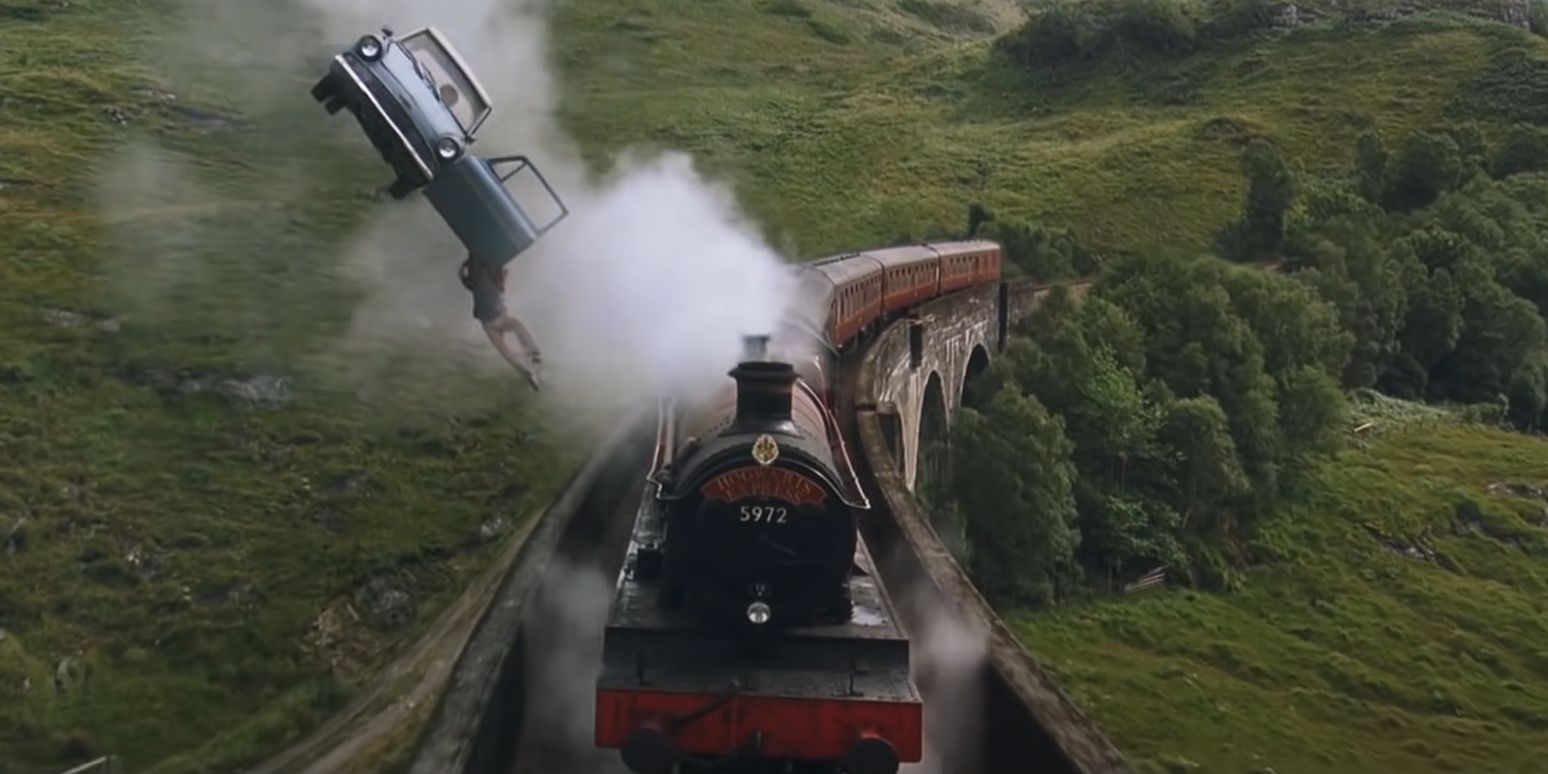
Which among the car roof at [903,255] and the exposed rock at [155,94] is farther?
the exposed rock at [155,94]

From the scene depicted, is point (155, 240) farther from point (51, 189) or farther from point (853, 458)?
point (853, 458)

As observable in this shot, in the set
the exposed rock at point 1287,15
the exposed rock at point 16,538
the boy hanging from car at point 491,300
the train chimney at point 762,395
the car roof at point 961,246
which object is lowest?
the exposed rock at point 16,538

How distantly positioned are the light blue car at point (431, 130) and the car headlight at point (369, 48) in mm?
12

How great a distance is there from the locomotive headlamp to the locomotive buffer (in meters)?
0.01

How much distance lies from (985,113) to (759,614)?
259 ft

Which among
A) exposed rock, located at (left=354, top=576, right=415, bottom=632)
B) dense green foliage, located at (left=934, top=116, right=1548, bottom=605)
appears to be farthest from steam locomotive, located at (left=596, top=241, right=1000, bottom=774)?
dense green foliage, located at (left=934, top=116, right=1548, bottom=605)

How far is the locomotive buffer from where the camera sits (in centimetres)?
1005

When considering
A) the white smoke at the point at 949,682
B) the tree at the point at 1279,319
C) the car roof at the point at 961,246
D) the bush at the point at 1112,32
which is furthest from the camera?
the bush at the point at 1112,32

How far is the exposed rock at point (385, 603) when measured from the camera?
21.5m

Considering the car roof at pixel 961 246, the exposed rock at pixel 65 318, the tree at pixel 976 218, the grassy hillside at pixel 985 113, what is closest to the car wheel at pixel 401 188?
the exposed rock at pixel 65 318

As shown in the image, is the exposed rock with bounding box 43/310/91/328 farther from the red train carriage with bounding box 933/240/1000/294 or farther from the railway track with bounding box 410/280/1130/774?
the red train carriage with bounding box 933/240/1000/294

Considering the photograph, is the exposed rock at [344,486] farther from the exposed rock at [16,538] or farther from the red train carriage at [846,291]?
the red train carriage at [846,291]

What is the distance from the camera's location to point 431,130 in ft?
53.6

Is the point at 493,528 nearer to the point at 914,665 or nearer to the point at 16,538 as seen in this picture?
the point at 16,538
